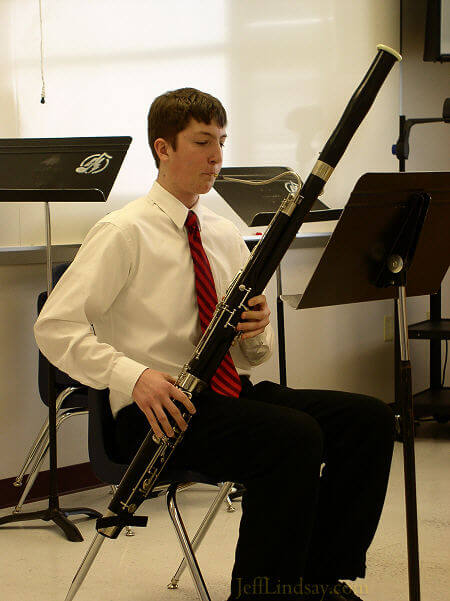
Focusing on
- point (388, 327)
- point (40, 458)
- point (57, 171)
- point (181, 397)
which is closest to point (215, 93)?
point (57, 171)

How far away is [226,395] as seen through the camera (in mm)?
1868

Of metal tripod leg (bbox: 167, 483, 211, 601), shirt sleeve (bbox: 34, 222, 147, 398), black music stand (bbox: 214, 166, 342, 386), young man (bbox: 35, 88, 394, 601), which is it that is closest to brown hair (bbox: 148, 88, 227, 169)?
young man (bbox: 35, 88, 394, 601)

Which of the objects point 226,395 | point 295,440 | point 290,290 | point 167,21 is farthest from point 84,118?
point 295,440

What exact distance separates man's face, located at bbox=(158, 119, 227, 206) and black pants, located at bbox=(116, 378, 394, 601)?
502mm

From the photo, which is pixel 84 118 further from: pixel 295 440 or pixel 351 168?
pixel 295 440

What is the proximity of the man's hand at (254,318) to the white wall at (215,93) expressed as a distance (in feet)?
4.89

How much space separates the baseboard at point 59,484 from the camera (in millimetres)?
3043

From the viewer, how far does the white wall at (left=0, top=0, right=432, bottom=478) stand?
306 cm

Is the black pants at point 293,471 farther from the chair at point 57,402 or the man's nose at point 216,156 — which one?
the chair at point 57,402

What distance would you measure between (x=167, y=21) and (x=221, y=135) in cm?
168

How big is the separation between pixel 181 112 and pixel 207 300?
17.1 inches

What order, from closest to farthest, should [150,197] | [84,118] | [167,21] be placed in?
[150,197] < [84,118] < [167,21]

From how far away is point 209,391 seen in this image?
1.79 meters

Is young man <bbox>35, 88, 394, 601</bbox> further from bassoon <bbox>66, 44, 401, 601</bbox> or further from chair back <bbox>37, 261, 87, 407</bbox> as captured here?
chair back <bbox>37, 261, 87, 407</bbox>
